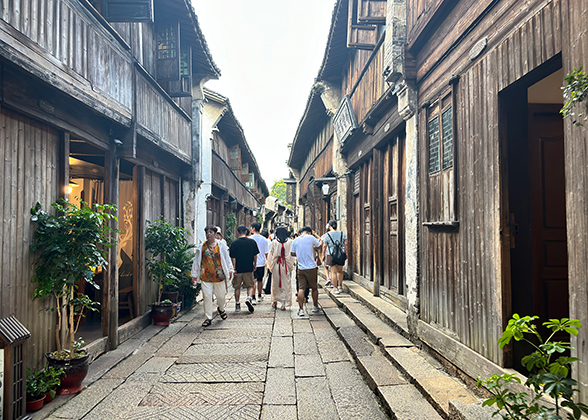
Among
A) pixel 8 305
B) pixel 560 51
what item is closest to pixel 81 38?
pixel 8 305

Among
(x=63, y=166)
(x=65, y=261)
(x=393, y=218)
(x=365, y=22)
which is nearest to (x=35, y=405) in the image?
(x=65, y=261)

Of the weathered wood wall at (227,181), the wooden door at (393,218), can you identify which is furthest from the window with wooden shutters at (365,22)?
the weathered wood wall at (227,181)

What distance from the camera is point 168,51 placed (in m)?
7.81

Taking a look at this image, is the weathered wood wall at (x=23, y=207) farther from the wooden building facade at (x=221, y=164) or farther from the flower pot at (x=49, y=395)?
the wooden building facade at (x=221, y=164)

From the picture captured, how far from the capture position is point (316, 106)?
50.2ft

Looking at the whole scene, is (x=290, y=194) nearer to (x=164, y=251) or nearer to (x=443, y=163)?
(x=164, y=251)

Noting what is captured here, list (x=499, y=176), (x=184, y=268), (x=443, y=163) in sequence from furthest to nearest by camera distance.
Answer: (x=184, y=268)
(x=443, y=163)
(x=499, y=176)

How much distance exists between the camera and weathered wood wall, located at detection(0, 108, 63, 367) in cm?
369

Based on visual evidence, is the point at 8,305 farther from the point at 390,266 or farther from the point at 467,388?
the point at 390,266

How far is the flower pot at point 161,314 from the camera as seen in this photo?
7402 millimetres

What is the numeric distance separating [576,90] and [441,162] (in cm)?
232

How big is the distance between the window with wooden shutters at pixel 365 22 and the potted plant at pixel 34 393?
7.02 meters

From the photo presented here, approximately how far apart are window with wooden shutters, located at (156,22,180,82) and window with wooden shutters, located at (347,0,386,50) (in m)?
3.37

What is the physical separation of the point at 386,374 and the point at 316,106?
12.3 m
